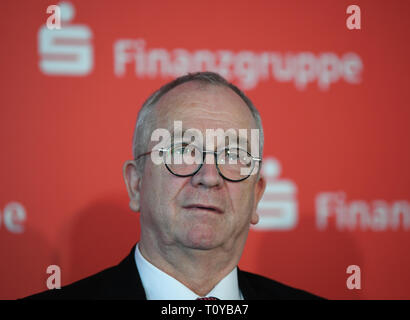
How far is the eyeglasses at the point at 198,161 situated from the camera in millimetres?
1508

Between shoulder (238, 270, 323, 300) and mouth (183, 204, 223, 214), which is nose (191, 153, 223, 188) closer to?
mouth (183, 204, 223, 214)

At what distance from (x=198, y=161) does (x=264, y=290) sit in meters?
0.72

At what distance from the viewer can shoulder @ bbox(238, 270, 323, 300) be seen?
1755 millimetres

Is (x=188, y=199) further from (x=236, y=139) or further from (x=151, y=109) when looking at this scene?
(x=151, y=109)

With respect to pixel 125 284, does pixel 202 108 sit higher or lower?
higher

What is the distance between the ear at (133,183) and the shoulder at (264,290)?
19.9 inches

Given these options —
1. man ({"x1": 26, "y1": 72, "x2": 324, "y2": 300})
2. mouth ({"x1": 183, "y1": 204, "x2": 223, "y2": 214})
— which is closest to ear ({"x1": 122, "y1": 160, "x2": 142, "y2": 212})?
man ({"x1": 26, "y1": 72, "x2": 324, "y2": 300})

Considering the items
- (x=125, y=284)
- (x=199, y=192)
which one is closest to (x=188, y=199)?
(x=199, y=192)

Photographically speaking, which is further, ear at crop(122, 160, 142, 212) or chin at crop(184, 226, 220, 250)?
ear at crop(122, 160, 142, 212)

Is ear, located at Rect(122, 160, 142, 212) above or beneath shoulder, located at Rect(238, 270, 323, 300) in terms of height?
above

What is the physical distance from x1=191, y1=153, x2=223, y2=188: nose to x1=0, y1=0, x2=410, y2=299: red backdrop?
1.00 m

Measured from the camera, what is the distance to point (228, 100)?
1659 mm

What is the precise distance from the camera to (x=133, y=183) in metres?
1.72
